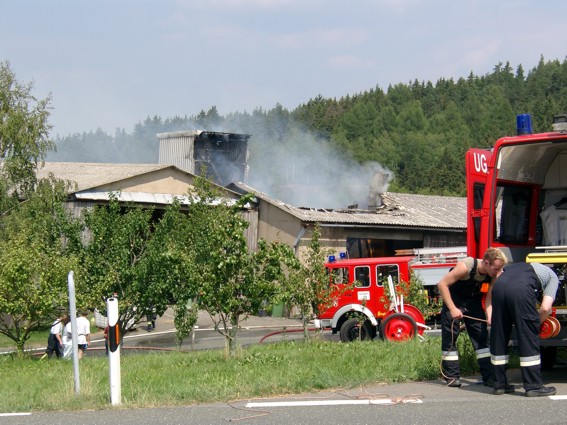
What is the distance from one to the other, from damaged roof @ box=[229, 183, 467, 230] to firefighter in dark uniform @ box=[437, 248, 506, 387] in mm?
24717

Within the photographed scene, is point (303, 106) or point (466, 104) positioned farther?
point (466, 104)

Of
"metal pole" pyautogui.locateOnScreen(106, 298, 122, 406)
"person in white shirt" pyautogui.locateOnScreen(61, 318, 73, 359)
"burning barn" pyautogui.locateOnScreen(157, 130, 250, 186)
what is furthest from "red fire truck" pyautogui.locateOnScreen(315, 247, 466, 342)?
"burning barn" pyautogui.locateOnScreen(157, 130, 250, 186)

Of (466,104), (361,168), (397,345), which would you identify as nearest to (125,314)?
(397,345)

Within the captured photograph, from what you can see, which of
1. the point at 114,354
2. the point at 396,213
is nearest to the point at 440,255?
the point at 114,354

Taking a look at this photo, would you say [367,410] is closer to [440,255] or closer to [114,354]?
[114,354]

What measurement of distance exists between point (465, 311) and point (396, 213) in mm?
30257

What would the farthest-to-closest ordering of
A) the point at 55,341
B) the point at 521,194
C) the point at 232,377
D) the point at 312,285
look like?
the point at 55,341, the point at 312,285, the point at 521,194, the point at 232,377

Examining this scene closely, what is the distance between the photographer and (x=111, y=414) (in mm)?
8273

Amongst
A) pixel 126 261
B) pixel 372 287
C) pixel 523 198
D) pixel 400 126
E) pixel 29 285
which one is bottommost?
pixel 372 287

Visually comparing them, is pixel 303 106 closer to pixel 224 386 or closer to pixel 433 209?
pixel 433 209

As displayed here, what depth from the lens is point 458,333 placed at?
30.9 feet

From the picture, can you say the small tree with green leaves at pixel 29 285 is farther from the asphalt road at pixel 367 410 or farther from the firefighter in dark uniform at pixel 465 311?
the firefighter in dark uniform at pixel 465 311

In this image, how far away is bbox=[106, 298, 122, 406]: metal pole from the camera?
8727mm

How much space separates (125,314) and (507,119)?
106 m
